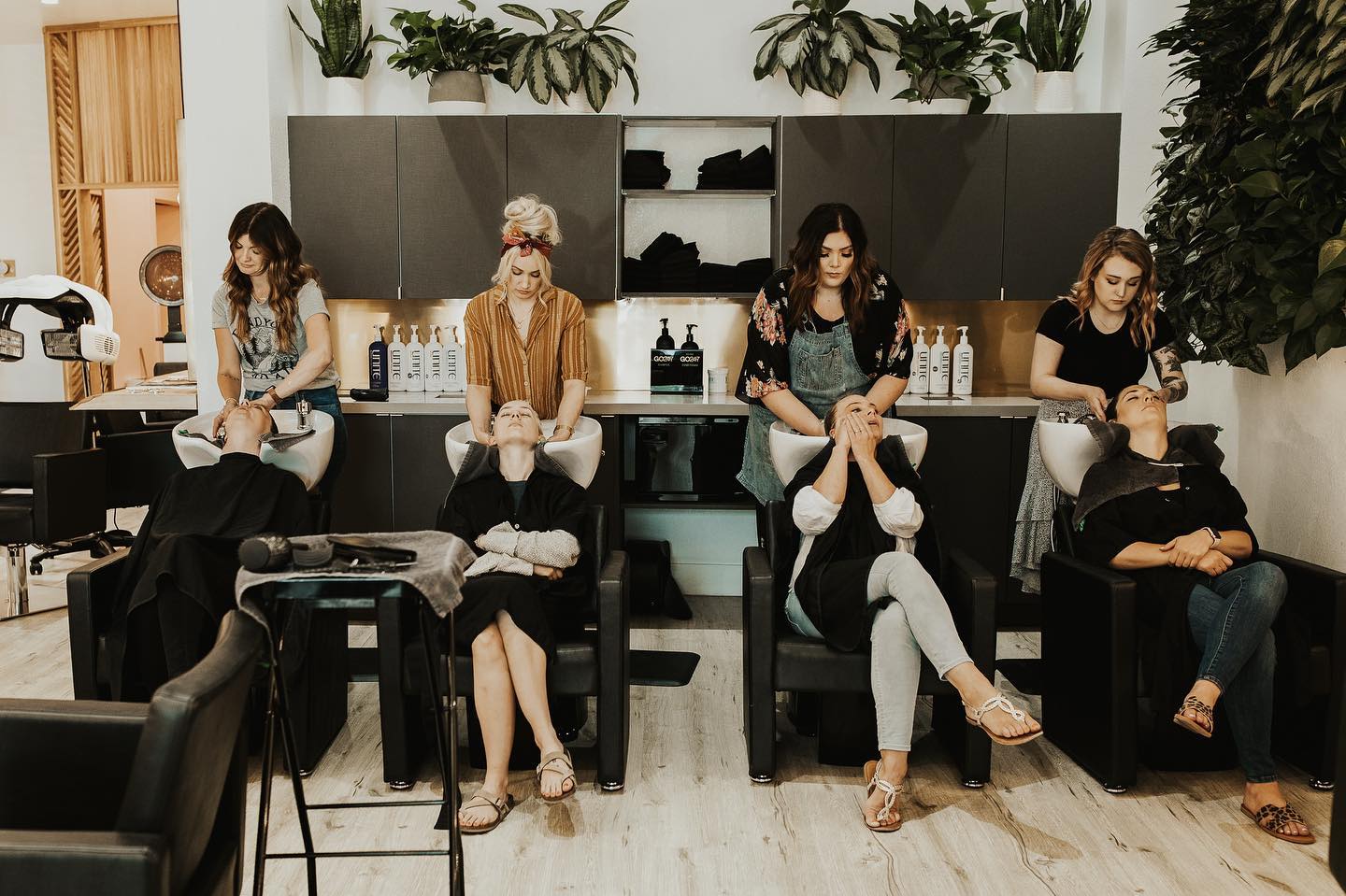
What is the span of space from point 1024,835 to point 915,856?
283 millimetres

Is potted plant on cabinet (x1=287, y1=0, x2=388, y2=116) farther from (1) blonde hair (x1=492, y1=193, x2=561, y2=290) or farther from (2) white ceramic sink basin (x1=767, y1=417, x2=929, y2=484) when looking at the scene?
(2) white ceramic sink basin (x1=767, y1=417, x2=929, y2=484)

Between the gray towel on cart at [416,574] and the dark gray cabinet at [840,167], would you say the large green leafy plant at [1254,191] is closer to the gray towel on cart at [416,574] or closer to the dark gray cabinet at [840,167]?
the dark gray cabinet at [840,167]

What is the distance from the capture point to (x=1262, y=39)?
9.08 ft

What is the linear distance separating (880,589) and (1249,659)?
86 cm

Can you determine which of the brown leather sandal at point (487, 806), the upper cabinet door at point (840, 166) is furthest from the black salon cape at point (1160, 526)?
the upper cabinet door at point (840, 166)

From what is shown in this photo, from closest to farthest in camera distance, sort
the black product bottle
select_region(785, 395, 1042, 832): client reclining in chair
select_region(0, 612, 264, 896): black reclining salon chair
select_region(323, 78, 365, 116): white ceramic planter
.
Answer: select_region(0, 612, 264, 896): black reclining salon chair → select_region(785, 395, 1042, 832): client reclining in chair → select_region(323, 78, 365, 116): white ceramic planter → the black product bottle

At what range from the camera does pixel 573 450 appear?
9.14 ft

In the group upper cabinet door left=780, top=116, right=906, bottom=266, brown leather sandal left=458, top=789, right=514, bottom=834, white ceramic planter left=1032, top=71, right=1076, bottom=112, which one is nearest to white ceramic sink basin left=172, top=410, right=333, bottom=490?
brown leather sandal left=458, top=789, right=514, bottom=834

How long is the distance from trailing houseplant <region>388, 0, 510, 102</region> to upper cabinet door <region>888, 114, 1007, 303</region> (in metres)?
1.61

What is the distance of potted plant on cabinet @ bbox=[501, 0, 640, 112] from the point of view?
390 centimetres

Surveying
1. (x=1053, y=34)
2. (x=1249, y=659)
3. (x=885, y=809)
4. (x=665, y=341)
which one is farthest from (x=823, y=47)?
(x=885, y=809)

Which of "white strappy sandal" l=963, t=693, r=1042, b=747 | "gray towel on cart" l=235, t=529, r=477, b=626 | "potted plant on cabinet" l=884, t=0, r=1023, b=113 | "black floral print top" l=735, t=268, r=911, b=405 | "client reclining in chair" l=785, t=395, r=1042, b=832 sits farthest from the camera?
"potted plant on cabinet" l=884, t=0, r=1023, b=113

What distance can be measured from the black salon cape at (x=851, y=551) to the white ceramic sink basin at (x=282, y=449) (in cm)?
132

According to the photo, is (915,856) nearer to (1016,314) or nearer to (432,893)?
(432,893)
